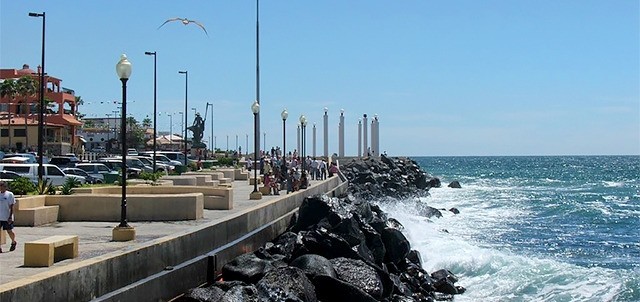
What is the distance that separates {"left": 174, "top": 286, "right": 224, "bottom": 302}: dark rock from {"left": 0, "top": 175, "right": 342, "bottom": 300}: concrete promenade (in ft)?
3.47

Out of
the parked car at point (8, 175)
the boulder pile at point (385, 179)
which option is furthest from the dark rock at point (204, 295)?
the boulder pile at point (385, 179)

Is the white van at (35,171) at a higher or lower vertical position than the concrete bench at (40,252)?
higher

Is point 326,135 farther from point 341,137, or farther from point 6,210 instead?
point 6,210

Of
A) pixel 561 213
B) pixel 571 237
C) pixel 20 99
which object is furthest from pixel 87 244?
pixel 20 99

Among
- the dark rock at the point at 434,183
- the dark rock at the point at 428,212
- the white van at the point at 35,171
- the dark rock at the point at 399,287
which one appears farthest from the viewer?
the dark rock at the point at 434,183

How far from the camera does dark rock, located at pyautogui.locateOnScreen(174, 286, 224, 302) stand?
13.2 m

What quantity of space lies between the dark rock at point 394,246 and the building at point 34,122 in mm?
46195

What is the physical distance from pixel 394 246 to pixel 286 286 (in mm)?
9359

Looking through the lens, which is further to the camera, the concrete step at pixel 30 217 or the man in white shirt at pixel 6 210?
the concrete step at pixel 30 217

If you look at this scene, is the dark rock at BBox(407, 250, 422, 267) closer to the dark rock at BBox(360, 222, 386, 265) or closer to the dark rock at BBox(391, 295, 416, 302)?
the dark rock at BBox(360, 222, 386, 265)

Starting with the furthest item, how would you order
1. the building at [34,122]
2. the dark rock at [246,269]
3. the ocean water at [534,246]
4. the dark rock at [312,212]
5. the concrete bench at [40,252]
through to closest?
1. the building at [34,122]
2. the ocean water at [534,246]
3. the dark rock at [312,212]
4. the dark rock at [246,269]
5. the concrete bench at [40,252]

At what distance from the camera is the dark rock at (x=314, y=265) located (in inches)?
638

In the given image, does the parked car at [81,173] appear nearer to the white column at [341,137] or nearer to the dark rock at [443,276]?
the dark rock at [443,276]

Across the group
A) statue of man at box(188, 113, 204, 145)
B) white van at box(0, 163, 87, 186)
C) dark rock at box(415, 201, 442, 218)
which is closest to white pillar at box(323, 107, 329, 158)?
statue of man at box(188, 113, 204, 145)
